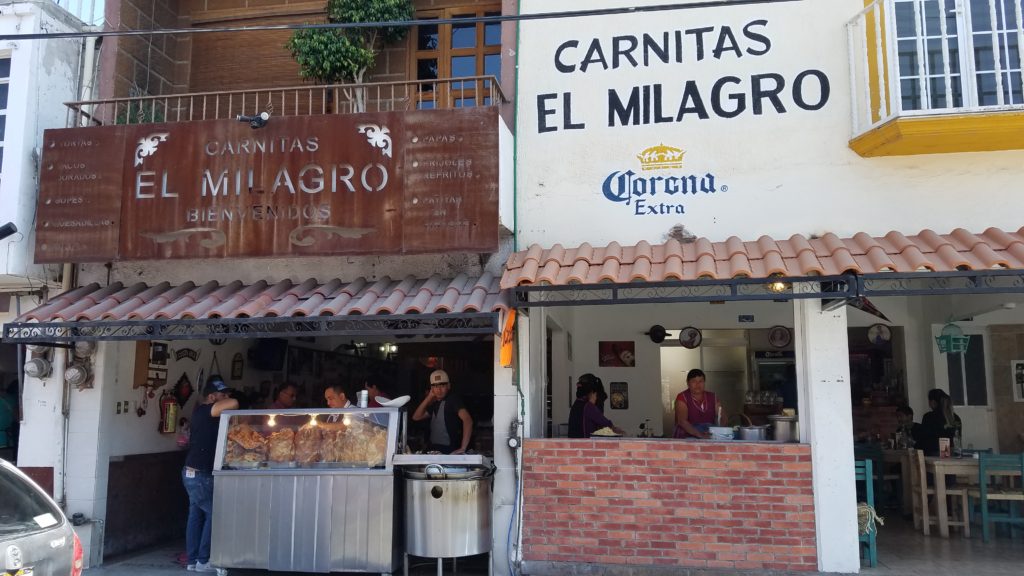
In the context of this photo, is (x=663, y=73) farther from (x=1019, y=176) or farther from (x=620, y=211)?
(x=1019, y=176)

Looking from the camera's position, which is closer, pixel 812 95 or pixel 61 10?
pixel 812 95

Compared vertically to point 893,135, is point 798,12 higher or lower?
higher

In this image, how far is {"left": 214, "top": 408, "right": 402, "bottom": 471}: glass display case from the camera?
8141mm

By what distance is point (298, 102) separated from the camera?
34.9ft

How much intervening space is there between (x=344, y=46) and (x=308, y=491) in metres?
5.54

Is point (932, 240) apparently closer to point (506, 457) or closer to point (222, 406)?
point (506, 457)

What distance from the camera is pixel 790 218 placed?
8445 mm

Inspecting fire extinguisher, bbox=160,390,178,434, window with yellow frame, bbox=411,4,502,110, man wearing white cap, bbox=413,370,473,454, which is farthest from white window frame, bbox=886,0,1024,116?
fire extinguisher, bbox=160,390,178,434

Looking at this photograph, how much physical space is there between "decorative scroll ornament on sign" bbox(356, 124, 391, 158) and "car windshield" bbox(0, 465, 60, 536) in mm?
4765

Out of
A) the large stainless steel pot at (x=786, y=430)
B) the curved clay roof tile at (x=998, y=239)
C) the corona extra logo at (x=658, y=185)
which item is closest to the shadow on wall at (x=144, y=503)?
the corona extra logo at (x=658, y=185)

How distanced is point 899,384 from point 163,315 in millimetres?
11433

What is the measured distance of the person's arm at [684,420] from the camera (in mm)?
9320

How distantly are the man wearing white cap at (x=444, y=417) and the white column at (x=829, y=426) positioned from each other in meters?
3.85

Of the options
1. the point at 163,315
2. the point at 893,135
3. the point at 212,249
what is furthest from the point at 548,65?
the point at 163,315
